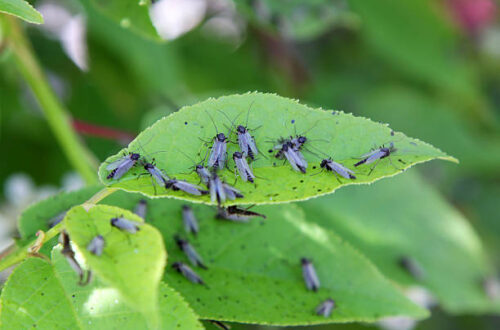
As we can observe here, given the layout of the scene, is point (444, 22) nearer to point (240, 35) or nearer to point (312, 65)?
point (312, 65)

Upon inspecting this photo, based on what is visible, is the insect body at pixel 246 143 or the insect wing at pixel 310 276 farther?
the insect wing at pixel 310 276

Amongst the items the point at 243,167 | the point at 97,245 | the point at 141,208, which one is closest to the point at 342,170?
the point at 243,167

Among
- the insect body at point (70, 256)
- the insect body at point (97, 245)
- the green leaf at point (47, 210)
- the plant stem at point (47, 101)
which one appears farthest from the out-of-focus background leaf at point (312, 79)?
the insect body at point (97, 245)

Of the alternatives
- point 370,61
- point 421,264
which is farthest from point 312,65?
point 421,264

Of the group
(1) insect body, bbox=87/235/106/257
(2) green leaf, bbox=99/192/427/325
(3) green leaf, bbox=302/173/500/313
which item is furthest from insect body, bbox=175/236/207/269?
(3) green leaf, bbox=302/173/500/313

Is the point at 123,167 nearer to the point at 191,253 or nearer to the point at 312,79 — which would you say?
the point at 191,253

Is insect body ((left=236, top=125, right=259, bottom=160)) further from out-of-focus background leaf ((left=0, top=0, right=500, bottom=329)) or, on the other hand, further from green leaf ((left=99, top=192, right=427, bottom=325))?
out-of-focus background leaf ((left=0, top=0, right=500, bottom=329))

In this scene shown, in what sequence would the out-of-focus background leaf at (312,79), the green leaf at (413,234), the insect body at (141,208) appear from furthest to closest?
the out-of-focus background leaf at (312,79) → the green leaf at (413,234) → the insect body at (141,208)

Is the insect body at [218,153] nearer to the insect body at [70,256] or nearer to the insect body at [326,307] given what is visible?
the insect body at [70,256]
